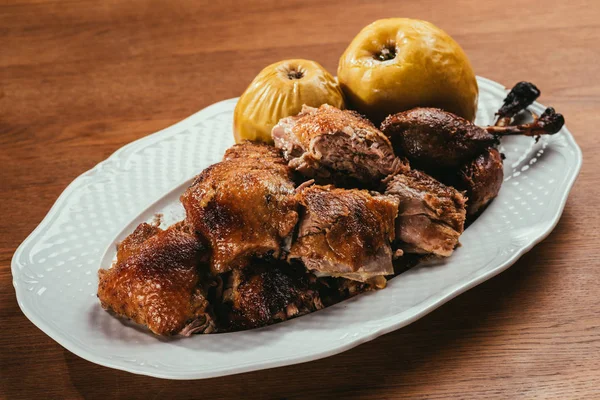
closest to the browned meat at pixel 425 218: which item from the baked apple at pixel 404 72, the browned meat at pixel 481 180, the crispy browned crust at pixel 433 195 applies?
the crispy browned crust at pixel 433 195

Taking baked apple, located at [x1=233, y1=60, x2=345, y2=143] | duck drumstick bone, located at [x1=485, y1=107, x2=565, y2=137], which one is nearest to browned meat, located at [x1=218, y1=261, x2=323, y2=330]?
baked apple, located at [x1=233, y1=60, x2=345, y2=143]

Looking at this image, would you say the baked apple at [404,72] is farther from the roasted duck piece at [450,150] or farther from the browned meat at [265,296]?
the browned meat at [265,296]

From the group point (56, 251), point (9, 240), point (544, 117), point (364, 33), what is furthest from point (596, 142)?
point (9, 240)

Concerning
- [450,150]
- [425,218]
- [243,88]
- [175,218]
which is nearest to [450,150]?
[450,150]

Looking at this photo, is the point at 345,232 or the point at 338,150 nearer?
the point at 345,232

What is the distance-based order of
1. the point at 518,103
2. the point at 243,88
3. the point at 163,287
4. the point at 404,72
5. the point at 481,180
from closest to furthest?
the point at 163,287 < the point at 481,180 < the point at 404,72 < the point at 518,103 < the point at 243,88

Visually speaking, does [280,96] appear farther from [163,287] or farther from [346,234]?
[163,287]
